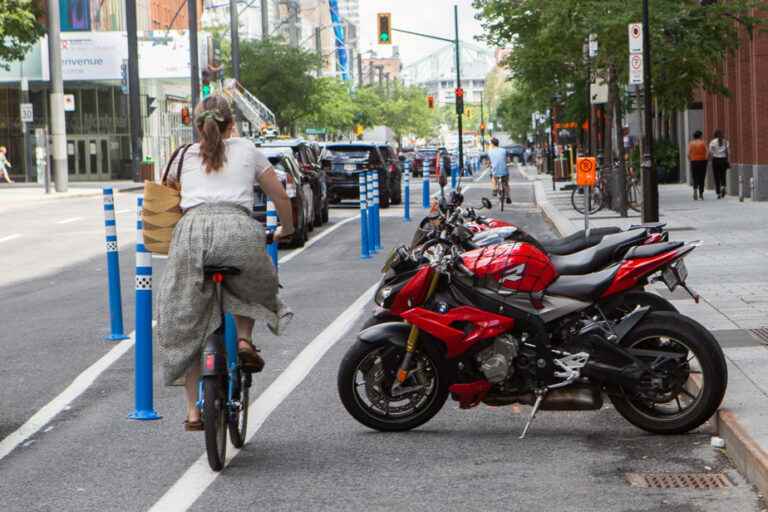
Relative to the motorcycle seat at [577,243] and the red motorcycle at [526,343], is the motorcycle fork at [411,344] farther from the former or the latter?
the motorcycle seat at [577,243]

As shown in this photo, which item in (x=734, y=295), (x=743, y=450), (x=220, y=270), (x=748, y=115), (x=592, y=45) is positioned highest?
(x=592, y=45)

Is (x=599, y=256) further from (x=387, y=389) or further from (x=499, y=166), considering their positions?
(x=499, y=166)

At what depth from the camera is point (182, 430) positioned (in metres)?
8.48

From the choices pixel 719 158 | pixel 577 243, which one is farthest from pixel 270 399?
pixel 719 158

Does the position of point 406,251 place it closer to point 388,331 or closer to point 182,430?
point 388,331

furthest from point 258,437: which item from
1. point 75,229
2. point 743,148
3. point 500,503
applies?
point 743,148

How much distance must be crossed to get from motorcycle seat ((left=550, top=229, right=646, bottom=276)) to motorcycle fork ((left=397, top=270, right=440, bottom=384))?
0.84m

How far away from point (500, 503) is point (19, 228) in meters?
24.5

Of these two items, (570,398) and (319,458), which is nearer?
(319,458)

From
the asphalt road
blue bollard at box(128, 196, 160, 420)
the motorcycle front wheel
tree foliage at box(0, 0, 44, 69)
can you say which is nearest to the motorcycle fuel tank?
the motorcycle front wheel

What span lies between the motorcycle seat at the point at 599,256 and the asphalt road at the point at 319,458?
35.3 inches

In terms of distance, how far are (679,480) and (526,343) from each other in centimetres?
143

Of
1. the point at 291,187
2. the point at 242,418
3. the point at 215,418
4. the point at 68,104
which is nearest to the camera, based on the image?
the point at 215,418

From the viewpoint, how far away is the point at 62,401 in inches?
380
